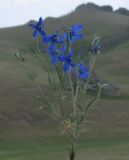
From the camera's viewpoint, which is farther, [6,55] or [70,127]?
[6,55]

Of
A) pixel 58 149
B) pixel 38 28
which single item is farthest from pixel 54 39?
pixel 58 149

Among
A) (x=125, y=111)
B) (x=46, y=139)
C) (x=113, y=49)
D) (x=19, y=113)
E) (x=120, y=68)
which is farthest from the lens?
(x=113, y=49)

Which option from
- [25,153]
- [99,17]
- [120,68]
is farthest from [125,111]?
[99,17]

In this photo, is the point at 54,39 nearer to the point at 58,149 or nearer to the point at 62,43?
the point at 62,43

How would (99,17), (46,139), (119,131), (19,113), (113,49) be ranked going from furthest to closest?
(99,17) → (113,49) → (19,113) → (119,131) → (46,139)

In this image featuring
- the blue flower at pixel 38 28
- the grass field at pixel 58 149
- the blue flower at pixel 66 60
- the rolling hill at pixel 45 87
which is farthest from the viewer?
the rolling hill at pixel 45 87

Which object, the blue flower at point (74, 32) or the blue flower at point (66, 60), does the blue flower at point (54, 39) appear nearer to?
A: the blue flower at point (74, 32)

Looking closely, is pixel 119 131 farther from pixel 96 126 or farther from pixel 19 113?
pixel 19 113

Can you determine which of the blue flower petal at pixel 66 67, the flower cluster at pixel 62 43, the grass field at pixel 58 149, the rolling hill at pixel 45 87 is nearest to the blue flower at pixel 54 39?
the flower cluster at pixel 62 43
